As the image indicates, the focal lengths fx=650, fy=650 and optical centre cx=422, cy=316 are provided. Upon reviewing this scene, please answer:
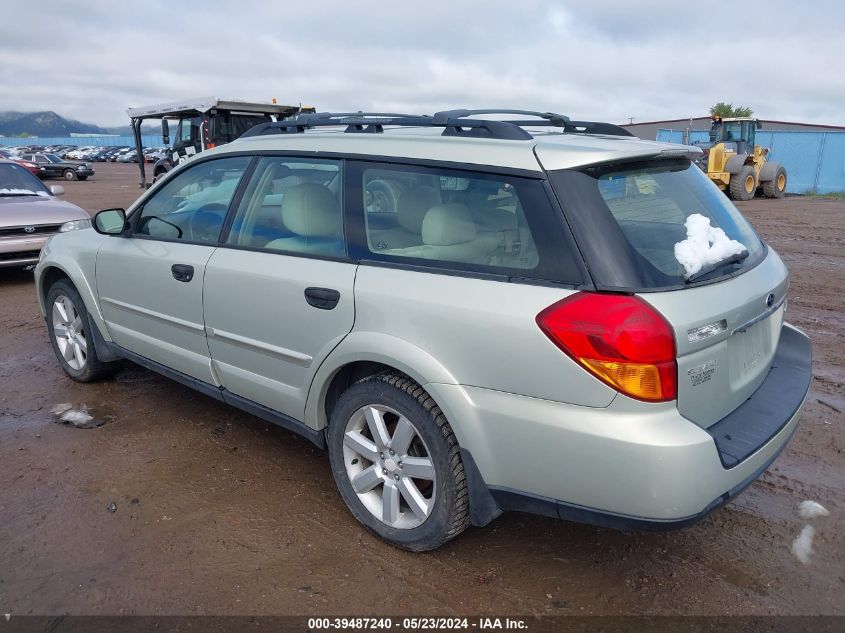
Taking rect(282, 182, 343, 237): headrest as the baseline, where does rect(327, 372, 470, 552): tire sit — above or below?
below

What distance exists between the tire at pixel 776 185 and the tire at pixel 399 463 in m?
22.2

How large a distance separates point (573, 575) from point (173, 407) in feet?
9.22

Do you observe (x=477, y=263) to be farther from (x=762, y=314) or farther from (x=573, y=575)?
(x=573, y=575)

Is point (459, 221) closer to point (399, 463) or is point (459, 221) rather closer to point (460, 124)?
point (460, 124)

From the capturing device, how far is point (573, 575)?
2650 millimetres

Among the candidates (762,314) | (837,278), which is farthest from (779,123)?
(762,314)

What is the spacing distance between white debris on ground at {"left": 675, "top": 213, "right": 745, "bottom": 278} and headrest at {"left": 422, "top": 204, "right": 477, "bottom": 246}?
77cm

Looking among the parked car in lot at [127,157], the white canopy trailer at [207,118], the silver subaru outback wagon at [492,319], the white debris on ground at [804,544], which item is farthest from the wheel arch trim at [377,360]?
the parked car in lot at [127,157]

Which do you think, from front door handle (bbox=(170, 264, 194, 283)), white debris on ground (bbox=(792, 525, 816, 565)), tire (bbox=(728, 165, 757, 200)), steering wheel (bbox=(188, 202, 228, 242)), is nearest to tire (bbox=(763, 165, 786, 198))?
tire (bbox=(728, 165, 757, 200))

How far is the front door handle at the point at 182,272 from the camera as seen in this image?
3416 millimetres

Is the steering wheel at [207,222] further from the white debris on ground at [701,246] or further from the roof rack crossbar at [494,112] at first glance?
the white debris on ground at [701,246]

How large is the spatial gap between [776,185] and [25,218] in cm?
2157

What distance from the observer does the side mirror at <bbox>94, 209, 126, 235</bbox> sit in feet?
12.9

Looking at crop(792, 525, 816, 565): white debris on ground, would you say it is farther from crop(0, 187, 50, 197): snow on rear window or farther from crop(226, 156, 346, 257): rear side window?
crop(0, 187, 50, 197): snow on rear window
